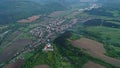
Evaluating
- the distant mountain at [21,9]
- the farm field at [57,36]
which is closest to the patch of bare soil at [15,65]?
the farm field at [57,36]

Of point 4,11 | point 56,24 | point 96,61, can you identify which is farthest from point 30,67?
point 4,11

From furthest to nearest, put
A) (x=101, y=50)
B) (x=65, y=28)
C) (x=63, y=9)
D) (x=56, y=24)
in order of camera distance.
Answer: (x=63, y=9)
(x=56, y=24)
(x=65, y=28)
(x=101, y=50)

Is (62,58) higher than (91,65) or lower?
higher

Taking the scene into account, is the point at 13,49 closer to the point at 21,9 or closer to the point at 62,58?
the point at 62,58

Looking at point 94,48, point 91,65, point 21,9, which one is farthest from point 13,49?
point 21,9

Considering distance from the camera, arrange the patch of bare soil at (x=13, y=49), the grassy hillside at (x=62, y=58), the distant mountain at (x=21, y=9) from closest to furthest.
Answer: the grassy hillside at (x=62, y=58) → the patch of bare soil at (x=13, y=49) → the distant mountain at (x=21, y=9)

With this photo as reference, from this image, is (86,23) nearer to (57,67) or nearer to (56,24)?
(56,24)

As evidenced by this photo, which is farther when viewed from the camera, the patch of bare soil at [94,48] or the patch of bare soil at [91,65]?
the patch of bare soil at [94,48]

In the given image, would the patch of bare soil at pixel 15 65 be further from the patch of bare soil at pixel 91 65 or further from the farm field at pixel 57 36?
the patch of bare soil at pixel 91 65
